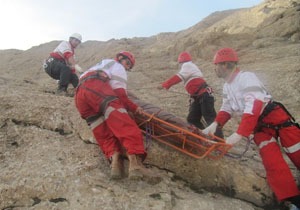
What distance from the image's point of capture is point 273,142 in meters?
5.82

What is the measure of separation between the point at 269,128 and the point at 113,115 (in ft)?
8.47

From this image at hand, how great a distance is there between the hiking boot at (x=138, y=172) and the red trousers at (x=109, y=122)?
129 millimetres

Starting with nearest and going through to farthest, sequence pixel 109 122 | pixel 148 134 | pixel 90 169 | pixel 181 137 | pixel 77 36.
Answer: pixel 109 122, pixel 90 169, pixel 181 137, pixel 148 134, pixel 77 36

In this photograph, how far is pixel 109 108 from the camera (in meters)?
5.82

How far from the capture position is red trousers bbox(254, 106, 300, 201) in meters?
5.49

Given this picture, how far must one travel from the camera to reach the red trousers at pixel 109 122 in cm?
556

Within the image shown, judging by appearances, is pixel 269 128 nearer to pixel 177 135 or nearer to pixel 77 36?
pixel 177 135

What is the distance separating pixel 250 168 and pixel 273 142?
31.6 inches

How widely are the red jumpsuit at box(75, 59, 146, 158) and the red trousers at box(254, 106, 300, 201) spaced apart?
2.00 m

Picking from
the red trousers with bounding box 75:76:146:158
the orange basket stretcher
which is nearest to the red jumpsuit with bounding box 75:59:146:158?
the red trousers with bounding box 75:76:146:158

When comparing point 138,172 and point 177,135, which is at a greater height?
point 177,135

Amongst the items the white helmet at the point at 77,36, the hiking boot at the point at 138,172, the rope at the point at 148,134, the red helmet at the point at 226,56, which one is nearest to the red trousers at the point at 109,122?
the hiking boot at the point at 138,172

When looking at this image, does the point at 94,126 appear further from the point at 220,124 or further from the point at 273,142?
the point at 273,142

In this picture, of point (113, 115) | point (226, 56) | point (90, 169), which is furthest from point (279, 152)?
point (90, 169)
